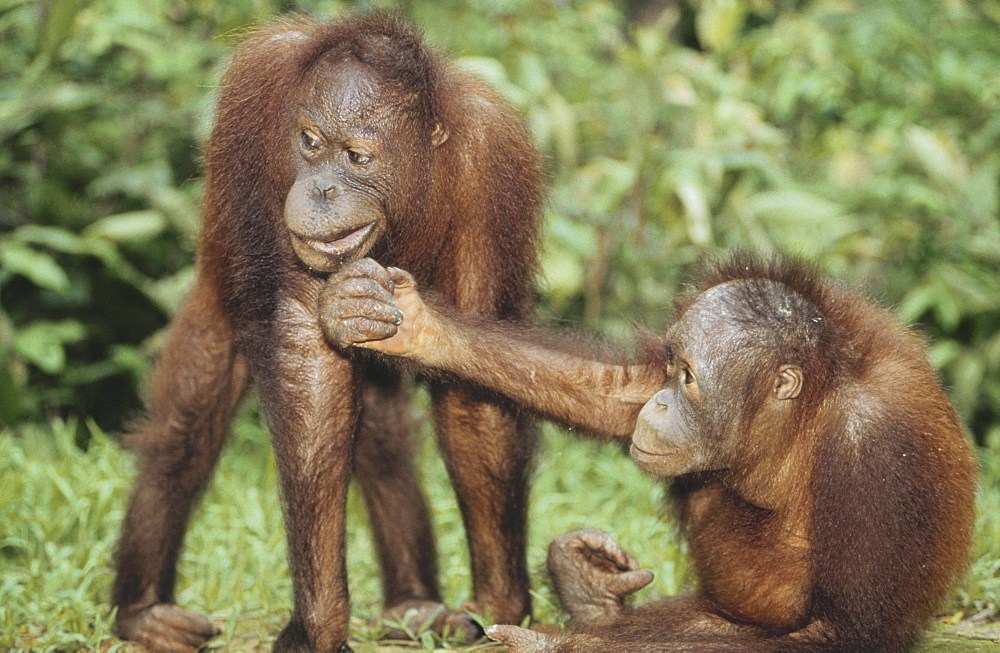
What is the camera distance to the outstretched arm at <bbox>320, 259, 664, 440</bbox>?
300 centimetres

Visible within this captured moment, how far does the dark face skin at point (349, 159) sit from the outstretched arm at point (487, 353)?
14cm

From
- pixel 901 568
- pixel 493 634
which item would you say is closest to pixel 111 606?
pixel 493 634

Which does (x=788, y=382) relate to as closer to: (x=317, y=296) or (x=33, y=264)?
(x=317, y=296)

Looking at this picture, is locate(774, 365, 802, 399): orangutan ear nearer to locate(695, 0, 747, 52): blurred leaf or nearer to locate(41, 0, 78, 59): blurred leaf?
locate(41, 0, 78, 59): blurred leaf

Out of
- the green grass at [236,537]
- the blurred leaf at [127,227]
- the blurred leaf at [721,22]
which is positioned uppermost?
the blurred leaf at [721,22]

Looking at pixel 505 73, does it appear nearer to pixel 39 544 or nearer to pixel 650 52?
pixel 650 52

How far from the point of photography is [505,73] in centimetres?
673

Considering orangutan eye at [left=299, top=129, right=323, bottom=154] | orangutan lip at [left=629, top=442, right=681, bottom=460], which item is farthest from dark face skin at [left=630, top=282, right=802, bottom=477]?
orangutan eye at [left=299, top=129, right=323, bottom=154]

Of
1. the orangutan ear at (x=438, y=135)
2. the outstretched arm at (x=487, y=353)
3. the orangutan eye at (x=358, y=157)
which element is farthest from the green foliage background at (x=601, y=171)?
the orangutan eye at (x=358, y=157)

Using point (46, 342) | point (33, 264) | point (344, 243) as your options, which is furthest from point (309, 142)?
point (46, 342)

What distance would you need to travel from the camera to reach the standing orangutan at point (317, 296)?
127 inches

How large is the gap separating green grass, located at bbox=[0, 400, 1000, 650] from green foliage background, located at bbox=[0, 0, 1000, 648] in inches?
23.9

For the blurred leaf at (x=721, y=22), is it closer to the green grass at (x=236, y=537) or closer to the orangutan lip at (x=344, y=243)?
the green grass at (x=236, y=537)

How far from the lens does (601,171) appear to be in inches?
255
